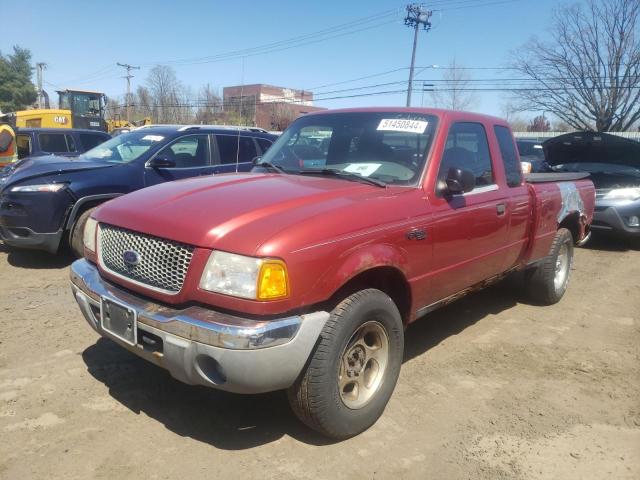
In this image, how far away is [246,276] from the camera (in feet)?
7.77

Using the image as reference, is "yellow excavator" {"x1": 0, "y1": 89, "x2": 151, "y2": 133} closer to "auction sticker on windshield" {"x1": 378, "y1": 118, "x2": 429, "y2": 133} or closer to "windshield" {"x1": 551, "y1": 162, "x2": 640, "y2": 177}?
"auction sticker on windshield" {"x1": 378, "y1": 118, "x2": 429, "y2": 133}

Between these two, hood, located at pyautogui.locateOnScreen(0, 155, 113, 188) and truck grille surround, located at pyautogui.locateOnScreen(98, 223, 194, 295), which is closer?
truck grille surround, located at pyautogui.locateOnScreen(98, 223, 194, 295)

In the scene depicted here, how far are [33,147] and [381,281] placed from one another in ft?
33.1

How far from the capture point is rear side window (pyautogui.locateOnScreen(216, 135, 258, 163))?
732cm

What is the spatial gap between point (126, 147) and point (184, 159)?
805 millimetres

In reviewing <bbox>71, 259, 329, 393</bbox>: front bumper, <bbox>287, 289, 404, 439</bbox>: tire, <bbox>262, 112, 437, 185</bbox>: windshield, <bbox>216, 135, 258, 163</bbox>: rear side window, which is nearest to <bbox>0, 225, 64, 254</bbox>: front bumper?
<bbox>216, 135, 258, 163</bbox>: rear side window

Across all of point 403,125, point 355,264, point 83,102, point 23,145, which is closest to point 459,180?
point 403,125

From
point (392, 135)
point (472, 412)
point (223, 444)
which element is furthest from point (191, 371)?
point (392, 135)

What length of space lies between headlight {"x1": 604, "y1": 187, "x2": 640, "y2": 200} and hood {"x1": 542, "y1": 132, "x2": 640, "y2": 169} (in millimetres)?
725

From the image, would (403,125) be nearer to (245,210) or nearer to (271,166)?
(271,166)

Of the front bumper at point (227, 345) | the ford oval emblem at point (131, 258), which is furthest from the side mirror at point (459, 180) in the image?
the ford oval emblem at point (131, 258)

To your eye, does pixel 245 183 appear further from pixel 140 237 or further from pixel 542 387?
pixel 542 387

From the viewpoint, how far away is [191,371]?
2455mm

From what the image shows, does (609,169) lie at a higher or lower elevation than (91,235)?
higher
